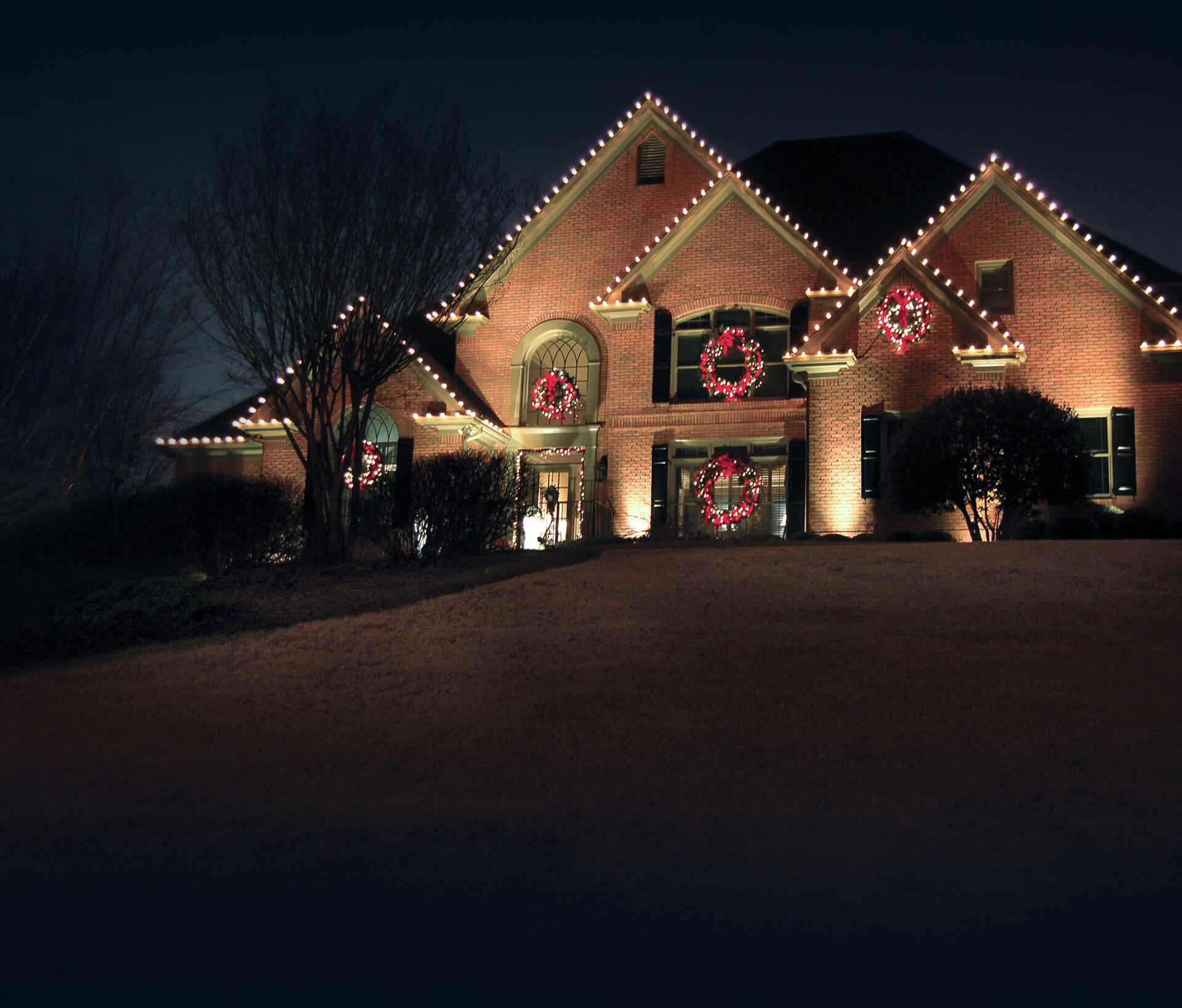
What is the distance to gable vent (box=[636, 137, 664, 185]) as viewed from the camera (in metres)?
21.8

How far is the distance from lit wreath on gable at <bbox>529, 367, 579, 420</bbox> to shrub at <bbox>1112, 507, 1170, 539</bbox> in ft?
32.1

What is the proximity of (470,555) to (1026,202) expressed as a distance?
39.8 ft

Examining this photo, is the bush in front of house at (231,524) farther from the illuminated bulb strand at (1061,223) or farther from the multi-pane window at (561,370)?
the illuminated bulb strand at (1061,223)

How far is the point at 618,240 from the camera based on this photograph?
21.6 metres

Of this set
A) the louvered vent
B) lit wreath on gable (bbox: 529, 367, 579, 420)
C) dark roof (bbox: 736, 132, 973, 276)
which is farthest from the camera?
dark roof (bbox: 736, 132, 973, 276)

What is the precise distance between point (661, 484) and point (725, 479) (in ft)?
3.95

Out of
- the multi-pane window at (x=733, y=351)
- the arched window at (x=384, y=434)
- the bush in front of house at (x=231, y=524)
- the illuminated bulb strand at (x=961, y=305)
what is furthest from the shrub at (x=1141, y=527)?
the arched window at (x=384, y=434)

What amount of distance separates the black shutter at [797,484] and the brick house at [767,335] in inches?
1.9

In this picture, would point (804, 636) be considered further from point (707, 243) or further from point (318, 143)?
point (707, 243)

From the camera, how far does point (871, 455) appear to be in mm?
18141

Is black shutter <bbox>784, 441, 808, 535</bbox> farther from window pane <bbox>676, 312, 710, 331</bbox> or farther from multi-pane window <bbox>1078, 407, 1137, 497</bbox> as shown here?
multi-pane window <bbox>1078, 407, 1137, 497</bbox>

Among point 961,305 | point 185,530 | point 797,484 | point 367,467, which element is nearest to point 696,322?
point 797,484


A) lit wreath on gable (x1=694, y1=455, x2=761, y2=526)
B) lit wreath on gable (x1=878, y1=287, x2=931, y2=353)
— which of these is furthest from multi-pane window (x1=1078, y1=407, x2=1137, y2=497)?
lit wreath on gable (x1=694, y1=455, x2=761, y2=526)

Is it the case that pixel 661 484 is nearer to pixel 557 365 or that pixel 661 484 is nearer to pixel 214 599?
pixel 557 365
